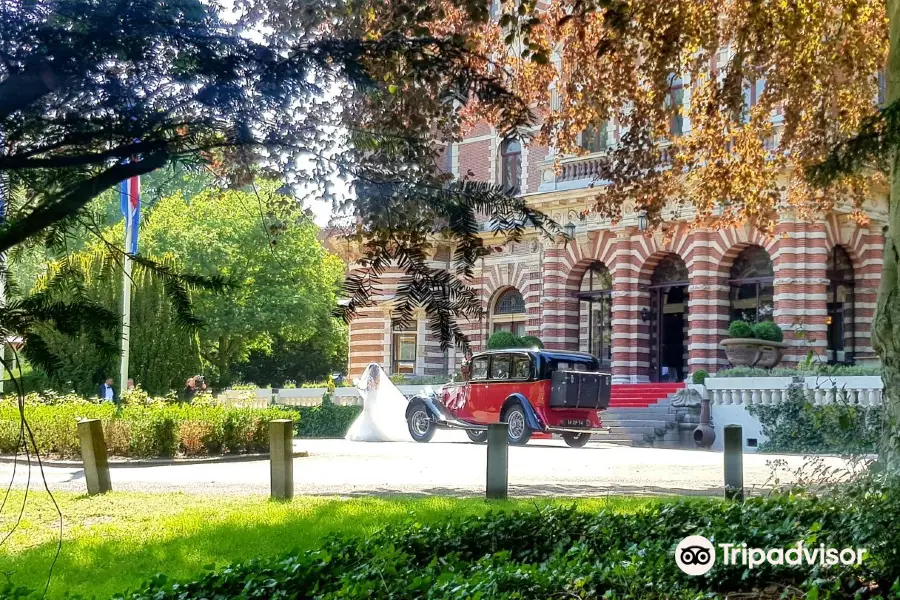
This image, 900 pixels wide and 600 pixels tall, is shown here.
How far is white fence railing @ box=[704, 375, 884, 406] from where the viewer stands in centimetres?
2152

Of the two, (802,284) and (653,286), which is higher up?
(653,286)

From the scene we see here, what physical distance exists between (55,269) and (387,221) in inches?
39.4

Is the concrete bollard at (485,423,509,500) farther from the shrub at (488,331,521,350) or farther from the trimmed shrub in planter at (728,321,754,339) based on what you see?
the shrub at (488,331,521,350)

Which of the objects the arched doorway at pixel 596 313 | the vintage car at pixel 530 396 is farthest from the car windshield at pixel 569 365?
the arched doorway at pixel 596 313

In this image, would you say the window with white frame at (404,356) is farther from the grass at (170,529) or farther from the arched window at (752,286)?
the grass at (170,529)

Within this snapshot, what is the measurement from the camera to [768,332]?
25766 millimetres

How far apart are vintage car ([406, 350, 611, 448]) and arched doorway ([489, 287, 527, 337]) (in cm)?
1131

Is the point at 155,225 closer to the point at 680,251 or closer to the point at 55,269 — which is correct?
the point at 680,251

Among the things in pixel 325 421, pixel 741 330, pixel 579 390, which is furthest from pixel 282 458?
pixel 325 421

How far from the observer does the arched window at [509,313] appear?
3516 centimetres

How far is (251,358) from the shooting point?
174ft

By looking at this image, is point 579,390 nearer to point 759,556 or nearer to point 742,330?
point 742,330

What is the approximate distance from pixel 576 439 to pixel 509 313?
12340 millimetres

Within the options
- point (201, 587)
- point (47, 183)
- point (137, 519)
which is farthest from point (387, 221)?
point (137, 519)
